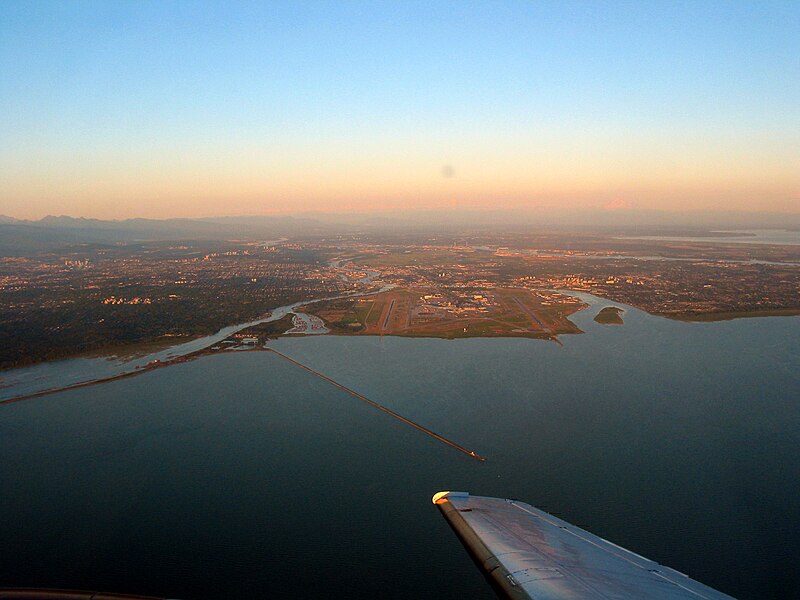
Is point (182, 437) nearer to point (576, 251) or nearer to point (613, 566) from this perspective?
point (613, 566)

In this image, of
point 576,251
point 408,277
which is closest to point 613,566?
point 408,277

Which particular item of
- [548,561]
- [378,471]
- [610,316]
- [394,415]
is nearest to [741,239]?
[610,316]

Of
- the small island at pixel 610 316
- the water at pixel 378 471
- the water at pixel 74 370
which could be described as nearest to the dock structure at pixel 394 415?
the water at pixel 378 471

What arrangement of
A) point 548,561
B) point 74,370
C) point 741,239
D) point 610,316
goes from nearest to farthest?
1. point 548,561
2. point 74,370
3. point 610,316
4. point 741,239

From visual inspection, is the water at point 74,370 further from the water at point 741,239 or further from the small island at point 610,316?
the water at point 741,239

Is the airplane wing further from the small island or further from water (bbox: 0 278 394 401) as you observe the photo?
the small island

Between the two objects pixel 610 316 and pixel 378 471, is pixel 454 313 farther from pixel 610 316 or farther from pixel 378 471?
pixel 378 471
